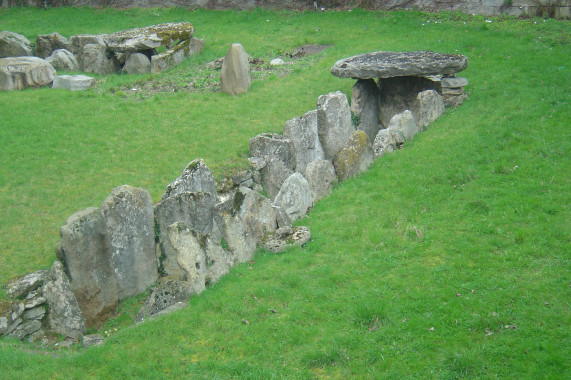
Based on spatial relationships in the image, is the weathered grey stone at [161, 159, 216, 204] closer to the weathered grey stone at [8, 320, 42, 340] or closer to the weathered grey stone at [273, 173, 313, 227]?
the weathered grey stone at [273, 173, 313, 227]

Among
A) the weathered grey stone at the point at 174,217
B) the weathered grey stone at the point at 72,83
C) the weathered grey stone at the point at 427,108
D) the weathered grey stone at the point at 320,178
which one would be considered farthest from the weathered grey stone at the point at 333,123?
the weathered grey stone at the point at 72,83

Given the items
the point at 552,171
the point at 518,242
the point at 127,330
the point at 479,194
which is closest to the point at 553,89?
the point at 552,171

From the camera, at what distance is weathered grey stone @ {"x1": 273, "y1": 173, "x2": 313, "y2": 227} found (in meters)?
14.2

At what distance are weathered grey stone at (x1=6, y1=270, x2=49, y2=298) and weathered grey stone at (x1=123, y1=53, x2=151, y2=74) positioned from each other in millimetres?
13599

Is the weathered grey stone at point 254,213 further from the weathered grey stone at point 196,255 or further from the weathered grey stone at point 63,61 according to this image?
the weathered grey stone at point 63,61

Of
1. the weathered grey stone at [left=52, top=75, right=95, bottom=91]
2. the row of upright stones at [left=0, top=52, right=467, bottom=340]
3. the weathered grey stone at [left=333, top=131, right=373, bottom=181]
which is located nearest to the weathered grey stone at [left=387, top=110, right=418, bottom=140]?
the row of upright stones at [left=0, top=52, right=467, bottom=340]

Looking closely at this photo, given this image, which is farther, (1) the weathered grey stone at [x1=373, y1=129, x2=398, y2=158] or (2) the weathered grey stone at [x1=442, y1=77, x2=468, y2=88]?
A: (2) the weathered grey stone at [x1=442, y1=77, x2=468, y2=88]

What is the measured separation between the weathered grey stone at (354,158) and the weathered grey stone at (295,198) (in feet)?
5.29

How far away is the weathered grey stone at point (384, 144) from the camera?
16.6 metres

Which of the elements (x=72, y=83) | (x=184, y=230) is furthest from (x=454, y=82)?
(x=72, y=83)

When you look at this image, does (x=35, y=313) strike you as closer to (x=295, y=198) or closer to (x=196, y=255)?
(x=196, y=255)

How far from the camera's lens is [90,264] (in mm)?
11656

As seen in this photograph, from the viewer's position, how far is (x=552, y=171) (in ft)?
46.3

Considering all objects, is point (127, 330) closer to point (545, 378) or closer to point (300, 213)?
point (300, 213)
